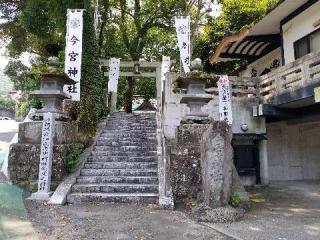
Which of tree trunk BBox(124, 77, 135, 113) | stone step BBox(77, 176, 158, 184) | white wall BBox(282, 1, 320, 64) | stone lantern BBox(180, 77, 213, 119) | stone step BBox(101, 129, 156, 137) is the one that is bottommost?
stone step BBox(77, 176, 158, 184)

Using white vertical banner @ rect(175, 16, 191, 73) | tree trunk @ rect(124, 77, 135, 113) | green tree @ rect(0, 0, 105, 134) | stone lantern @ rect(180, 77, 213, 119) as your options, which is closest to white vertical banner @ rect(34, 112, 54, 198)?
green tree @ rect(0, 0, 105, 134)

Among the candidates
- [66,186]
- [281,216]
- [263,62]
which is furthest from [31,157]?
[263,62]

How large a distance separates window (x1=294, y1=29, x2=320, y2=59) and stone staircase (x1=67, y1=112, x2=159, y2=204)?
6623mm

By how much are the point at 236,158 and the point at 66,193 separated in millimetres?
8238

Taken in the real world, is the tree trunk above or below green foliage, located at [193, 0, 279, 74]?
below

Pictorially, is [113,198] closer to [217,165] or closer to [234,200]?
[217,165]

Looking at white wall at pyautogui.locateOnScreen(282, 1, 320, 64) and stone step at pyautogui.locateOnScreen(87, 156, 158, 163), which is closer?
stone step at pyautogui.locateOnScreen(87, 156, 158, 163)

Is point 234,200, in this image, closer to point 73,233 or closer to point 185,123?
point 185,123

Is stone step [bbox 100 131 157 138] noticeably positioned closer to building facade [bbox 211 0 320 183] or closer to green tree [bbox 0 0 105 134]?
green tree [bbox 0 0 105 134]

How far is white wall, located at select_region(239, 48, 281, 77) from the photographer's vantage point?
17875 millimetres

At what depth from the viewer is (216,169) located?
7762mm

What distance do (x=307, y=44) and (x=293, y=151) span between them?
A: 5384mm

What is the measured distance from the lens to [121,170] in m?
10.2

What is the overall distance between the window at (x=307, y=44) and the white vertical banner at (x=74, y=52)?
336 inches
